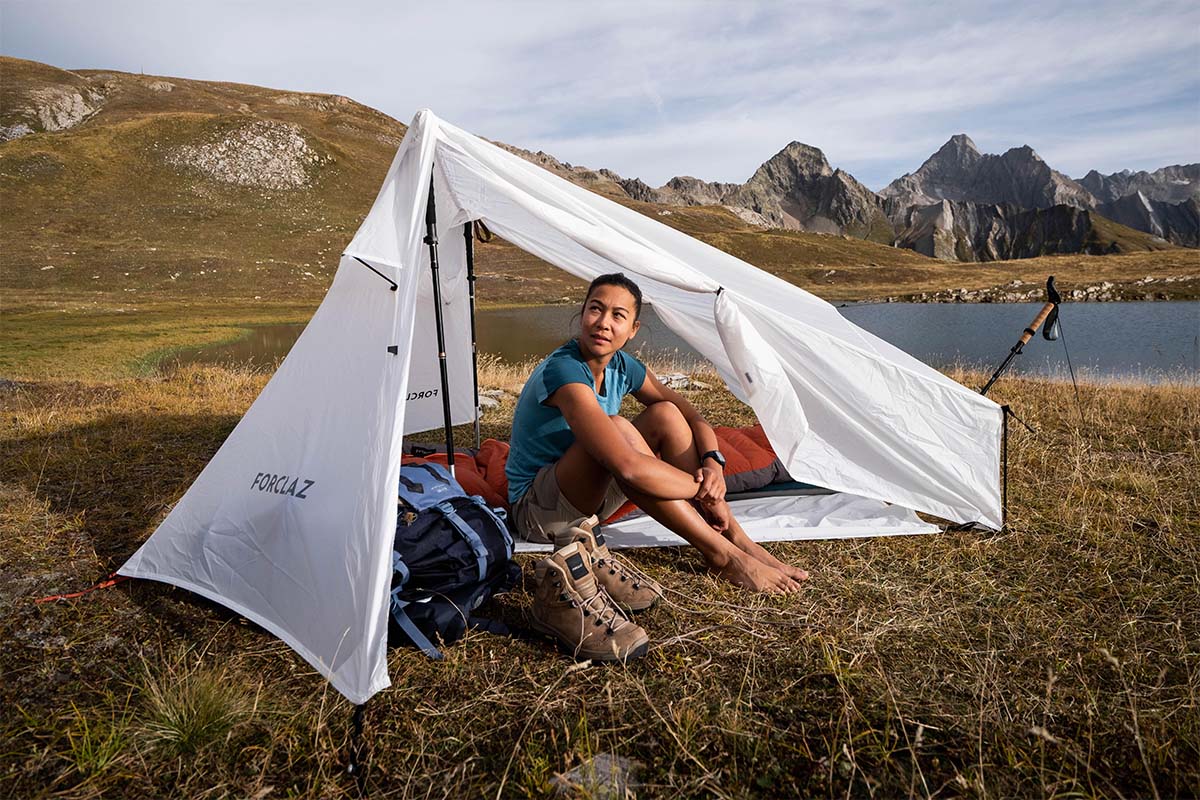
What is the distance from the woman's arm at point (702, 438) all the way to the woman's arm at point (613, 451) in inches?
8.5

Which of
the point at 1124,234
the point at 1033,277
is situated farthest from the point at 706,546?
the point at 1124,234

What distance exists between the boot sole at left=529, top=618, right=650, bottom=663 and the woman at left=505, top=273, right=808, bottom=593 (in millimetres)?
647

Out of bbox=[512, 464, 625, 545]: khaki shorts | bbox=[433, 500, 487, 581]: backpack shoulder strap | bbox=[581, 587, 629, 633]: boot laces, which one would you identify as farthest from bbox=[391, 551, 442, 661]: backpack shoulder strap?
bbox=[512, 464, 625, 545]: khaki shorts

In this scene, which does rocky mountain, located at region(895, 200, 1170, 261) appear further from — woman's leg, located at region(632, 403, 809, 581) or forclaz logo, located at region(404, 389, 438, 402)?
woman's leg, located at region(632, 403, 809, 581)

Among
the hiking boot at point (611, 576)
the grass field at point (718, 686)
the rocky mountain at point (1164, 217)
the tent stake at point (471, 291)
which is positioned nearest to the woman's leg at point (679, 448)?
the grass field at point (718, 686)

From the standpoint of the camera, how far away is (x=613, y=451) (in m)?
2.80

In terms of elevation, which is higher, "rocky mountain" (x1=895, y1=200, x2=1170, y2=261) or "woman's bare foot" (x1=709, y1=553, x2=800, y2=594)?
"rocky mountain" (x1=895, y1=200, x2=1170, y2=261)

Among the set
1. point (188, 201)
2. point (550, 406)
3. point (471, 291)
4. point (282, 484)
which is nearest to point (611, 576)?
point (550, 406)

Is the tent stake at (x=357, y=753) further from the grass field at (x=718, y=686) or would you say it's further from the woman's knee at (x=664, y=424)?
the woman's knee at (x=664, y=424)

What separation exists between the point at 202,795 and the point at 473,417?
4.49 m

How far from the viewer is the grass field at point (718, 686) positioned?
1996 mm

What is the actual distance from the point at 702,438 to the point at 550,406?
816 mm

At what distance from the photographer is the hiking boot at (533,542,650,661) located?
8.51 feet

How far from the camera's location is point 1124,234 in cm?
13812
